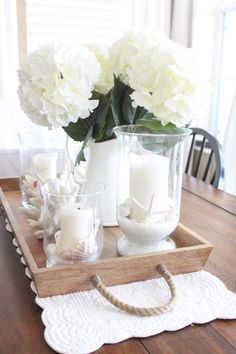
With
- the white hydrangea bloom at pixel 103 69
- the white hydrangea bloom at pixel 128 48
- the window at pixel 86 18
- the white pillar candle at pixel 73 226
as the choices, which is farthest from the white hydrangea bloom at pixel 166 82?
the window at pixel 86 18

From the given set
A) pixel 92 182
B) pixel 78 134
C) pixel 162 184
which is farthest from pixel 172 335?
pixel 78 134

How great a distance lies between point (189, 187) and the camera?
4.96ft

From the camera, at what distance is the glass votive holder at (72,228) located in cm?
74

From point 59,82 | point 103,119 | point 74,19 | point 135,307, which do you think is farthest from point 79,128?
point 74,19

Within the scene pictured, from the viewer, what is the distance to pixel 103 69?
3.00 feet

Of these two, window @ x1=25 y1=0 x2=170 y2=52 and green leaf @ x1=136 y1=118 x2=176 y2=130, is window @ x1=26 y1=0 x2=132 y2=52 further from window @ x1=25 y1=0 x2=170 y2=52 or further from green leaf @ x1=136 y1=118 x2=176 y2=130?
green leaf @ x1=136 y1=118 x2=176 y2=130

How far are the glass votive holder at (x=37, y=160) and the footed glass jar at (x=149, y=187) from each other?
1.04ft

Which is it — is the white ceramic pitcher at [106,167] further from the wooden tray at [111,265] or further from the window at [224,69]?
the window at [224,69]

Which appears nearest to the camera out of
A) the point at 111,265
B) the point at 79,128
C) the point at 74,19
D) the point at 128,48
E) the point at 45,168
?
the point at 111,265

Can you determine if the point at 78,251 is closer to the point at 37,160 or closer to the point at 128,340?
the point at 128,340

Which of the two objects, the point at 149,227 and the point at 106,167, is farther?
the point at 106,167

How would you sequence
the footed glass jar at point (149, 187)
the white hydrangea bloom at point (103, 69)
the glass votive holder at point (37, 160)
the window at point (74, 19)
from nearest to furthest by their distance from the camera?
1. the footed glass jar at point (149, 187)
2. the white hydrangea bloom at point (103, 69)
3. the glass votive holder at point (37, 160)
4. the window at point (74, 19)

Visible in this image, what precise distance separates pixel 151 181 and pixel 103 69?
0.29 meters

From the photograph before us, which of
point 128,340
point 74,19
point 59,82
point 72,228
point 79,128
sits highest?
point 74,19
